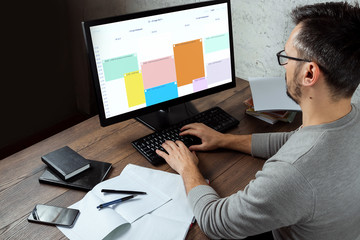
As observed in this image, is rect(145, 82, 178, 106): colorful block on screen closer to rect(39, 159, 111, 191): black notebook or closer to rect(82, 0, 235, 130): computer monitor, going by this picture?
rect(82, 0, 235, 130): computer monitor

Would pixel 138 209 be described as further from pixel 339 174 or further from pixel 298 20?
pixel 298 20

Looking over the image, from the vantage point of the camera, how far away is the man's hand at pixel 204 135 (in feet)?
4.29

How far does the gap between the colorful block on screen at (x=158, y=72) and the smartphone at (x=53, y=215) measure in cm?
56

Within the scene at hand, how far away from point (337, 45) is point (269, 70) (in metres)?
0.93

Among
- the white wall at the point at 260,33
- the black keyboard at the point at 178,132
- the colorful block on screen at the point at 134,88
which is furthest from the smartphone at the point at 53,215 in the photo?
the white wall at the point at 260,33

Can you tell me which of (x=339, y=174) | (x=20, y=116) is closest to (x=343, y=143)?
(x=339, y=174)

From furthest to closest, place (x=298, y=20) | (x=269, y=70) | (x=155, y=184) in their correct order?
(x=269, y=70)
(x=155, y=184)
(x=298, y=20)

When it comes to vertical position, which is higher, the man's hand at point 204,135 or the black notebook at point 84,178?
the man's hand at point 204,135

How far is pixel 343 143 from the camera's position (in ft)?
2.84

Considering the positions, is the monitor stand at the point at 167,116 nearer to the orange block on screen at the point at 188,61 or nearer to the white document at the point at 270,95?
the orange block on screen at the point at 188,61

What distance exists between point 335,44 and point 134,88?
738mm

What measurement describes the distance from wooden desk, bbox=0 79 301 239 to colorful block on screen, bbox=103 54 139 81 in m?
0.26

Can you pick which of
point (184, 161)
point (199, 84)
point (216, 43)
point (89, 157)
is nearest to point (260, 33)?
point (216, 43)

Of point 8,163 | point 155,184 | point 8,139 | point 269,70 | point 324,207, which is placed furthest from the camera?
point 8,139
